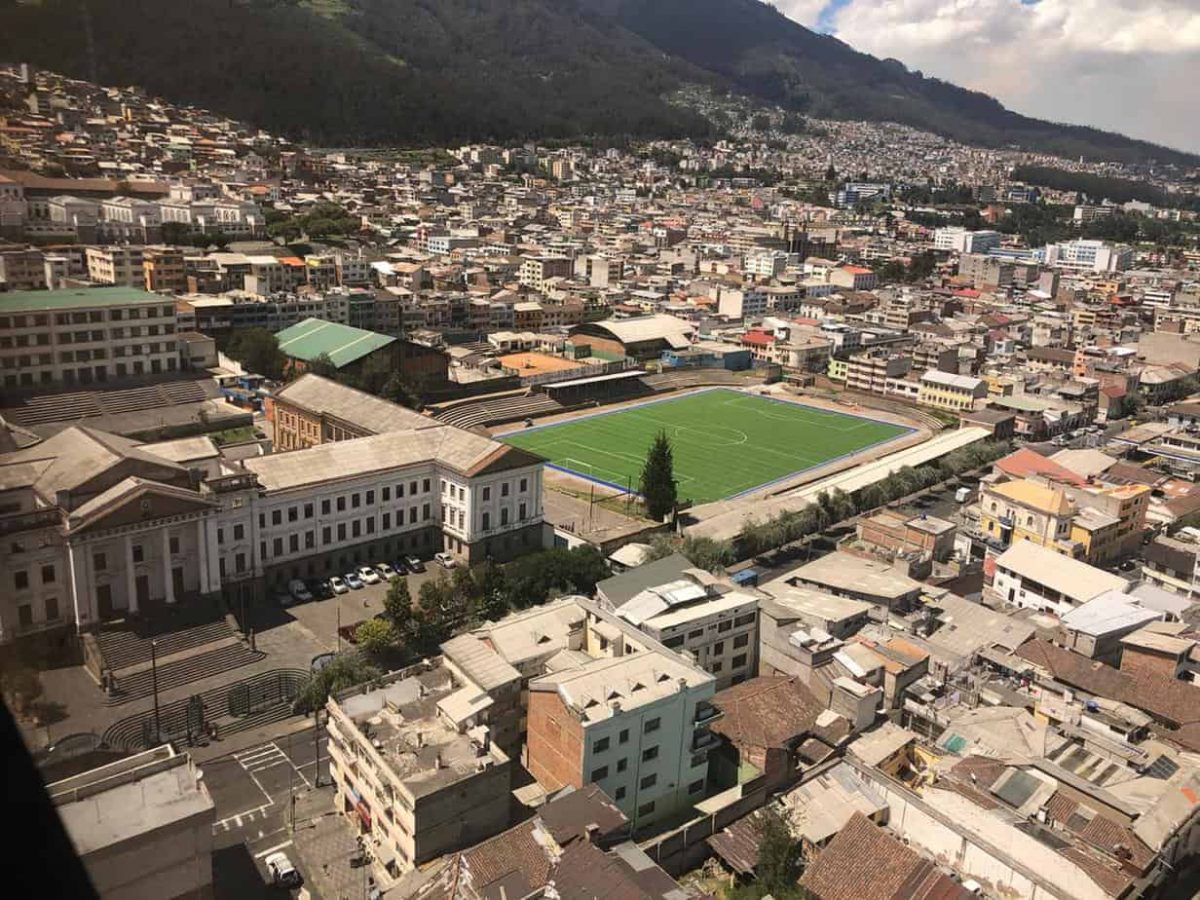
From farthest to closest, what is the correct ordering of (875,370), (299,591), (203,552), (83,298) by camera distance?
(875,370) < (83,298) < (299,591) < (203,552)

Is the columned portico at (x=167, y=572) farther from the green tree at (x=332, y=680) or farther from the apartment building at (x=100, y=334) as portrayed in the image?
the apartment building at (x=100, y=334)

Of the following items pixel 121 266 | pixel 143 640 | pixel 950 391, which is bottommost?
pixel 143 640

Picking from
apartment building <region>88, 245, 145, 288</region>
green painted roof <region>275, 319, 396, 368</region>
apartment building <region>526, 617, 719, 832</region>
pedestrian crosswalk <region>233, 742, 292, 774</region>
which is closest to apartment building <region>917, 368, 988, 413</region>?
green painted roof <region>275, 319, 396, 368</region>

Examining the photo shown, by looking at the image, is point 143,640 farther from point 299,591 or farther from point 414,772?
point 414,772

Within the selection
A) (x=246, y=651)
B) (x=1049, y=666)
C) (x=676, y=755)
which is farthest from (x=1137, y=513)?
(x=246, y=651)

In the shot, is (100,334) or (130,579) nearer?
(130,579)

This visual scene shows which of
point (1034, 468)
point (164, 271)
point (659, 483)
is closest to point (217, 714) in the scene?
point (659, 483)
